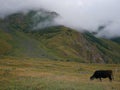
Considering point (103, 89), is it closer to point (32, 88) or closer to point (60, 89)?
point (60, 89)

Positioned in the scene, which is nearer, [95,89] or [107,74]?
[95,89]

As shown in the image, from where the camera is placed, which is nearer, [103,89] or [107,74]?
[103,89]

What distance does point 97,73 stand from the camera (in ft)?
165

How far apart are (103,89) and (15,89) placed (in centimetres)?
1031

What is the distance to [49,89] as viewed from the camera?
107ft

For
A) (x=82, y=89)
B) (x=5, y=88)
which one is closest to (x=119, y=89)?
(x=82, y=89)

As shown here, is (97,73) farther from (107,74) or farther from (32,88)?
(32,88)

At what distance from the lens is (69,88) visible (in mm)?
33750

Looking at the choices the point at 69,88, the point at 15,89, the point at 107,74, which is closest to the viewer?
the point at 15,89

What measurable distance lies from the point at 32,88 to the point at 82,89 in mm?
5751

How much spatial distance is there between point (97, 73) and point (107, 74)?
5.56 feet

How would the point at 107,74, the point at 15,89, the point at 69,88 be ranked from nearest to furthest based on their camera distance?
1. the point at 15,89
2. the point at 69,88
3. the point at 107,74

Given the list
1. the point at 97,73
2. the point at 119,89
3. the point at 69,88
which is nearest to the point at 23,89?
the point at 69,88

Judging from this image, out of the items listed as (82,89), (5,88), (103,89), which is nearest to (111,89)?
(103,89)
